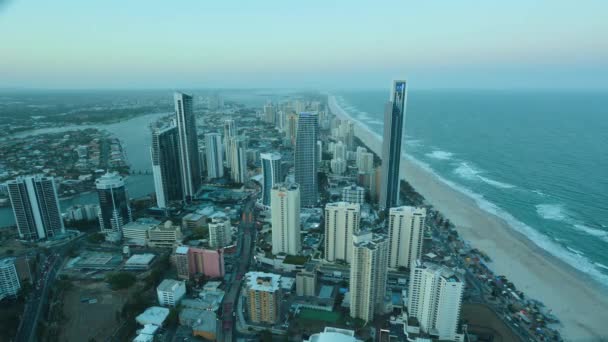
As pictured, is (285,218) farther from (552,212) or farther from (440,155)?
(440,155)

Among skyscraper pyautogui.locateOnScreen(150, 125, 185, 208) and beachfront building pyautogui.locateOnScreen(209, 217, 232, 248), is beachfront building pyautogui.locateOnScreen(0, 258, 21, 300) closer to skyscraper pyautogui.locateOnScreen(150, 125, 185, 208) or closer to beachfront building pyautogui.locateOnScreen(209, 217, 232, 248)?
beachfront building pyautogui.locateOnScreen(209, 217, 232, 248)

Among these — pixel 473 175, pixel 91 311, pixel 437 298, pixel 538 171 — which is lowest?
pixel 91 311

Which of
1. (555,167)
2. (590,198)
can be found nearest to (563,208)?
(590,198)

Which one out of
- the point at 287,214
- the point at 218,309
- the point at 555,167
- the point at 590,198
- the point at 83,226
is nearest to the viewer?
the point at 218,309

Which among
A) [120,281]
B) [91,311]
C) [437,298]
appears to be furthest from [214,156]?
[437,298]

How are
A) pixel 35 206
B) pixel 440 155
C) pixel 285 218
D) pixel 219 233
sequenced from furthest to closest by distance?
pixel 440 155 → pixel 35 206 → pixel 219 233 → pixel 285 218

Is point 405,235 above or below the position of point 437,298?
above

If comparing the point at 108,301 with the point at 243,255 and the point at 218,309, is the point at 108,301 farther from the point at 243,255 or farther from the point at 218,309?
the point at 243,255

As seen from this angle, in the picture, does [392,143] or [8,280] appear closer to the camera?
[8,280]
